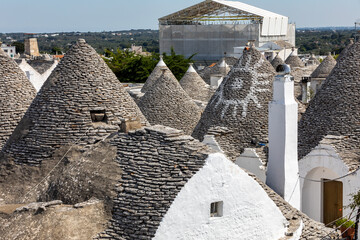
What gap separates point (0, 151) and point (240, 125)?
23.6 feet

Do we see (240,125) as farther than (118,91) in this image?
Yes

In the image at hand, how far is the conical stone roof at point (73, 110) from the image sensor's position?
516 inches

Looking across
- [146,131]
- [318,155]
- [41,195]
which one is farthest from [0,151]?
[318,155]

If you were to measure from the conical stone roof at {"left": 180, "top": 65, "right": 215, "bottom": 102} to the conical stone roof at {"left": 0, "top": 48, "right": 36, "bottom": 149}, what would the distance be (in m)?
13.4

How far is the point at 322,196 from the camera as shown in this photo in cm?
1638

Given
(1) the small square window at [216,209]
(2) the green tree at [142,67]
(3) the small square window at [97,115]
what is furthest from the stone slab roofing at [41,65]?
(1) the small square window at [216,209]

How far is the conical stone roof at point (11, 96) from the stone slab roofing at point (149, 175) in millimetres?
5371

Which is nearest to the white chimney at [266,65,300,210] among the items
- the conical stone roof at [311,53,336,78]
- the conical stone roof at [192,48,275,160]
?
the conical stone roof at [192,48,275,160]

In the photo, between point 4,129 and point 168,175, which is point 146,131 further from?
point 4,129

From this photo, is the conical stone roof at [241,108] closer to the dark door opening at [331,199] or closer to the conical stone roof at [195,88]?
the dark door opening at [331,199]

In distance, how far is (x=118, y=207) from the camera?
10047 millimetres

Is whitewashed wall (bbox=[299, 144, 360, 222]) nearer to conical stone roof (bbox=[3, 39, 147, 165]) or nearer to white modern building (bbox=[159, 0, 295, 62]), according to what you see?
conical stone roof (bbox=[3, 39, 147, 165])

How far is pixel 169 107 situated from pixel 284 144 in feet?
33.9

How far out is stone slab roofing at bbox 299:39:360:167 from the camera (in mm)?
16719
